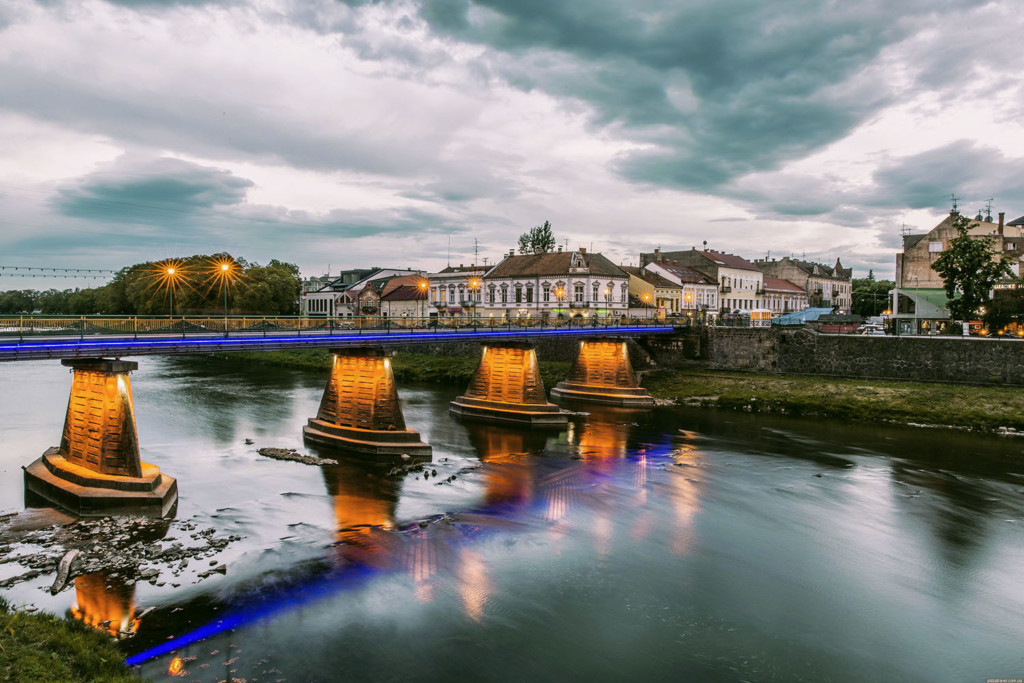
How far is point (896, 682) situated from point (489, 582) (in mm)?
9528

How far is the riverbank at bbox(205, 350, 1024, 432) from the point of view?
3791cm

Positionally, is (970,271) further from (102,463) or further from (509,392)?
(102,463)

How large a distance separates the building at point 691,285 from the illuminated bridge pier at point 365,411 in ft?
183

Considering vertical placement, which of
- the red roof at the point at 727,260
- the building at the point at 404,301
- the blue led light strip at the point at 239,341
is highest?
the red roof at the point at 727,260

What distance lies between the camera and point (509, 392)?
131 feet

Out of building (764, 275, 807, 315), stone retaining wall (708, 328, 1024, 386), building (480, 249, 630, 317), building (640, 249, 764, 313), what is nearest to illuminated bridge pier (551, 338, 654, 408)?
stone retaining wall (708, 328, 1024, 386)

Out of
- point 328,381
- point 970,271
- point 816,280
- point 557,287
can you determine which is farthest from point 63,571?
point 816,280

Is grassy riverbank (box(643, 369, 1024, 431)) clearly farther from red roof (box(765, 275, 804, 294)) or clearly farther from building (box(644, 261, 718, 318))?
red roof (box(765, 275, 804, 294))

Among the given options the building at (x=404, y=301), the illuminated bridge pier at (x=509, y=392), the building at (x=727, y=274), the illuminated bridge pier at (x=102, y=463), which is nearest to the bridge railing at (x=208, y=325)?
the illuminated bridge pier at (x=102, y=463)

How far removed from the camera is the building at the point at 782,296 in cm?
9650

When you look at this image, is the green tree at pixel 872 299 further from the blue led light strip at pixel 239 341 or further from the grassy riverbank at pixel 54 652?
the grassy riverbank at pixel 54 652

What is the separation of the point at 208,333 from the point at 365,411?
315 inches

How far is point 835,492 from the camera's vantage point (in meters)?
25.0

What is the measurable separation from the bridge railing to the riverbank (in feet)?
52.5
